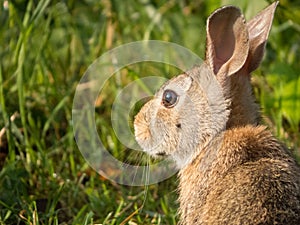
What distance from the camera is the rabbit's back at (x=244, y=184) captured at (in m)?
4.25

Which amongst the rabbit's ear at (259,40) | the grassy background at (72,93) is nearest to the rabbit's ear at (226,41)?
the rabbit's ear at (259,40)

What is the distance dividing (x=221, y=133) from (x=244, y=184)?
50cm

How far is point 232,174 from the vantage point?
4508 millimetres

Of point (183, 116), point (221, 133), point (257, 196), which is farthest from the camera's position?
point (183, 116)

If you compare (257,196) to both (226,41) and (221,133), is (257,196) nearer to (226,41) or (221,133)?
(221,133)

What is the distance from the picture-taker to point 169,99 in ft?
16.6

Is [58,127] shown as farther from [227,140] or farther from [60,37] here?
[227,140]

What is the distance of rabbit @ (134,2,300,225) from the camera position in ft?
14.4

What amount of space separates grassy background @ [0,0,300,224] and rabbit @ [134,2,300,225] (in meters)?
0.38

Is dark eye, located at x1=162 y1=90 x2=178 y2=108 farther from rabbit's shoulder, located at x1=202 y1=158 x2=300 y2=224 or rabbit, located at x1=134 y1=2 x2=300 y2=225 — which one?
rabbit's shoulder, located at x1=202 y1=158 x2=300 y2=224

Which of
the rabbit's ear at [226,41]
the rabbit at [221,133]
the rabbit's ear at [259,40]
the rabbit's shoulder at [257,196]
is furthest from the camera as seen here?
the rabbit's ear at [259,40]

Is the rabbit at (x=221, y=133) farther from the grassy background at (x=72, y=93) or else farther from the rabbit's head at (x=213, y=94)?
the grassy background at (x=72, y=93)

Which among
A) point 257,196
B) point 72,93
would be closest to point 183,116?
point 257,196

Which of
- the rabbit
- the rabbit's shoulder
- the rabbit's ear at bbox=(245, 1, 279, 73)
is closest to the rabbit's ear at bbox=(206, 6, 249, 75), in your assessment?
the rabbit
